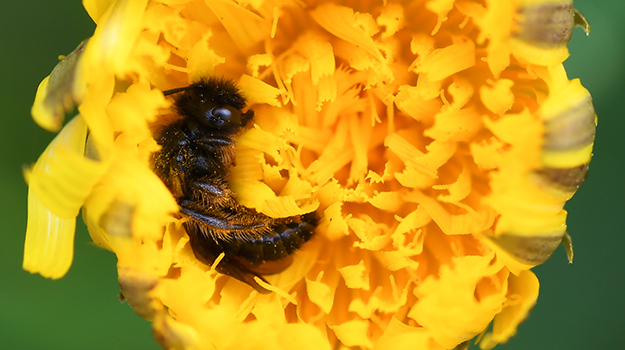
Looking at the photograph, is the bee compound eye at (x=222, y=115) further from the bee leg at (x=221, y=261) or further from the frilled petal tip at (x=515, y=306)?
the frilled petal tip at (x=515, y=306)

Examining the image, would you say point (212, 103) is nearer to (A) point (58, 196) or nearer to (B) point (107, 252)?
(A) point (58, 196)

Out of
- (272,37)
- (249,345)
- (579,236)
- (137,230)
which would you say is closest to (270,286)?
(249,345)

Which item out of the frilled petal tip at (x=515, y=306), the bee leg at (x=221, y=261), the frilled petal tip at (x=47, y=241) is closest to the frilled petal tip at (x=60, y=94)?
the frilled petal tip at (x=47, y=241)

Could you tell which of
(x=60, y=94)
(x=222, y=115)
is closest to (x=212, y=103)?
(x=222, y=115)

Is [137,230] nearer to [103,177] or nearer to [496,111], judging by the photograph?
[103,177]

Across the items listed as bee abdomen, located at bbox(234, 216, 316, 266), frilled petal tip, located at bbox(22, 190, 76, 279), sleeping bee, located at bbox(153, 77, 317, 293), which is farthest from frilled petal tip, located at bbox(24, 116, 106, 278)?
bee abdomen, located at bbox(234, 216, 316, 266)

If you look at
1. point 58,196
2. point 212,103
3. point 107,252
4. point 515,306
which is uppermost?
point 212,103
